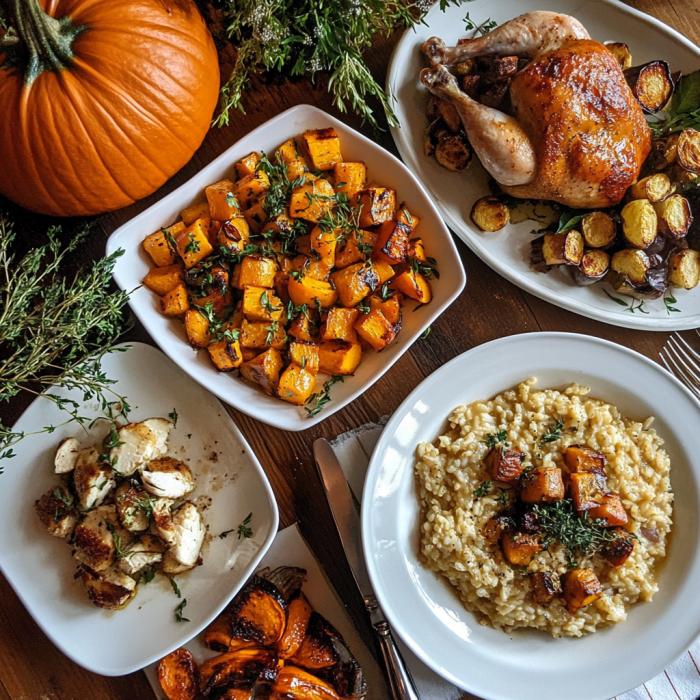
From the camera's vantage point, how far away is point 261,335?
2164 millimetres

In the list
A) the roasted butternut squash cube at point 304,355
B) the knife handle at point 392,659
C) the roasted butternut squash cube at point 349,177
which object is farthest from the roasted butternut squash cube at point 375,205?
the knife handle at point 392,659

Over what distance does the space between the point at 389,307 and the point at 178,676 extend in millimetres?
1607

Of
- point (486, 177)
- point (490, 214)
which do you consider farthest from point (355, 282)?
point (486, 177)

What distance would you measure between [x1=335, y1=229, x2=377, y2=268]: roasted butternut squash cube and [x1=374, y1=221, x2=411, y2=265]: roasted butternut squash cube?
0.03 meters

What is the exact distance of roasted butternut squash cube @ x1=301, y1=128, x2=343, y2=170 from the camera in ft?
7.28

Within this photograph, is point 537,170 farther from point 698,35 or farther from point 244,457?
point 244,457

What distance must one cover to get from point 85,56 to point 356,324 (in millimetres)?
1227

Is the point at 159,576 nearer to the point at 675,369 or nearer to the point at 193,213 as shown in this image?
the point at 193,213

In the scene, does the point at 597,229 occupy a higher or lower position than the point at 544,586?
higher

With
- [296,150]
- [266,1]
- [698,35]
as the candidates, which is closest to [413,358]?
[296,150]

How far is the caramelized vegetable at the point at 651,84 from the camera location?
2314 millimetres

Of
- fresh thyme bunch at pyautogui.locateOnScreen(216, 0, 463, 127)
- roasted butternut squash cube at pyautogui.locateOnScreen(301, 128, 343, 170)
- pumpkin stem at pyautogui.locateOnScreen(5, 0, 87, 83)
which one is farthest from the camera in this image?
roasted butternut squash cube at pyautogui.locateOnScreen(301, 128, 343, 170)

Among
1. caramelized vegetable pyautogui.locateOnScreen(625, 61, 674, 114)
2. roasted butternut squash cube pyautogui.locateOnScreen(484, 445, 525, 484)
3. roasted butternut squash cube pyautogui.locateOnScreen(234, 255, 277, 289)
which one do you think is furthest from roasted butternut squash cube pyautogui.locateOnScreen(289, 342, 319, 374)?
caramelized vegetable pyautogui.locateOnScreen(625, 61, 674, 114)

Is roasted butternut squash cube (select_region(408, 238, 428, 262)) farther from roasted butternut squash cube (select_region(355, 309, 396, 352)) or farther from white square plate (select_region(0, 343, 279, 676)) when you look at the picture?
white square plate (select_region(0, 343, 279, 676))
